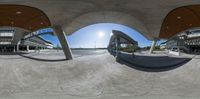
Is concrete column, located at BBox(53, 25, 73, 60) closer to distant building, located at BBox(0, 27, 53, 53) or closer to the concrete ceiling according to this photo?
the concrete ceiling

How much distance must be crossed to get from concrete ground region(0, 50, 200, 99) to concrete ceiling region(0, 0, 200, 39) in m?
7.61

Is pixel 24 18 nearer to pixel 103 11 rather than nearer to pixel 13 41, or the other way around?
pixel 13 41

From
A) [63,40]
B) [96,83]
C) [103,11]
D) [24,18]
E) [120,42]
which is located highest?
[24,18]

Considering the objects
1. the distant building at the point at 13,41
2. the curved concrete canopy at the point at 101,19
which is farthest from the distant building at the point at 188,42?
the distant building at the point at 13,41

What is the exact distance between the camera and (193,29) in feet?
156

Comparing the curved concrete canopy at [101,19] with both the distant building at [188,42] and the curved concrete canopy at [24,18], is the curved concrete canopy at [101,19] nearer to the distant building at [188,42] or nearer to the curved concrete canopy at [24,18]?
the curved concrete canopy at [24,18]

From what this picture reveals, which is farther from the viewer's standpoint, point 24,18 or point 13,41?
point 13,41

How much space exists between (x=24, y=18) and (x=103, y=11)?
15568 millimetres

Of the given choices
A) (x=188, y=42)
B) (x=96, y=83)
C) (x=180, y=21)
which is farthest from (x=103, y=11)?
(x=188, y=42)

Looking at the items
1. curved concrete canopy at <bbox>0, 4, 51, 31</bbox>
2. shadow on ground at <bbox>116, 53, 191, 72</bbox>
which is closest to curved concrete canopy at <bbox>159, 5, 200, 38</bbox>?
shadow on ground at <bbox>116, 53, 191, 72</bbox>

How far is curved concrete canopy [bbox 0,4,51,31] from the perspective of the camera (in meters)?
34.4

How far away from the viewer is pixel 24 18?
135 feet

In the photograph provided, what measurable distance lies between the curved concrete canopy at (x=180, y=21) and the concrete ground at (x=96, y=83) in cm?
1144

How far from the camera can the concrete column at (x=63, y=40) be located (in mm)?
37312
